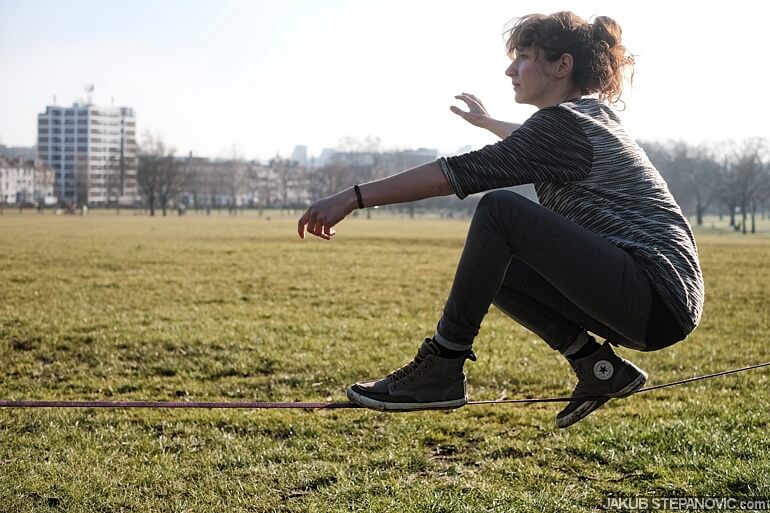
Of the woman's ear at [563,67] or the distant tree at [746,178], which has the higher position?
the distant tree at [746,178]

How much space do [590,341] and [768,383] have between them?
532cm

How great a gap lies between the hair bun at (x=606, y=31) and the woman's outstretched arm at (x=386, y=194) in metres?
1.05

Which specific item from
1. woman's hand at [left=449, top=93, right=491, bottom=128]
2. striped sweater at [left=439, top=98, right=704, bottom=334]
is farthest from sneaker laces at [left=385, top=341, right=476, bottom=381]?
woman's hand at [left=449, top=93, right=491, bottom=128]

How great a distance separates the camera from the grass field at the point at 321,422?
17.1 ft

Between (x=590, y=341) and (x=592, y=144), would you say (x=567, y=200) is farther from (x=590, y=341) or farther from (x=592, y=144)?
(x=590, y=341)

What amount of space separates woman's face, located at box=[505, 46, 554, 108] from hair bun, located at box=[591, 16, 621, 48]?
26cm

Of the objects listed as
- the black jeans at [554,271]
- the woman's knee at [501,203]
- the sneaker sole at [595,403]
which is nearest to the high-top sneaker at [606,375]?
the sneaker sole at [595,403]

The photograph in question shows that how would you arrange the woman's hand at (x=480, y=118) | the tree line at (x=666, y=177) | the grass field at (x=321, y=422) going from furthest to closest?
the tree line at (x=666, y=177)
the grass field at (x=321, y=422)
the woman's hand at (x=480, y=118)

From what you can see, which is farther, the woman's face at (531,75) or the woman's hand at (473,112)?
the woman's hand at (473,112)

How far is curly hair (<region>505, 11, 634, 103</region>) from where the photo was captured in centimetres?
395

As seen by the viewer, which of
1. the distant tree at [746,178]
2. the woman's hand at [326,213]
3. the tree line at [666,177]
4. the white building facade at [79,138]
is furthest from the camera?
the white building facade at [79,138]

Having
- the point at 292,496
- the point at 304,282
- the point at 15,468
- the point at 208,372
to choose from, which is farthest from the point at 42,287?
the point at 292,496

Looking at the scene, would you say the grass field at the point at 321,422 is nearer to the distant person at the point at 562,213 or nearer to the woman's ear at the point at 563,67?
the distant person at the point at 562,213

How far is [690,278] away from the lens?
12.6 ft
